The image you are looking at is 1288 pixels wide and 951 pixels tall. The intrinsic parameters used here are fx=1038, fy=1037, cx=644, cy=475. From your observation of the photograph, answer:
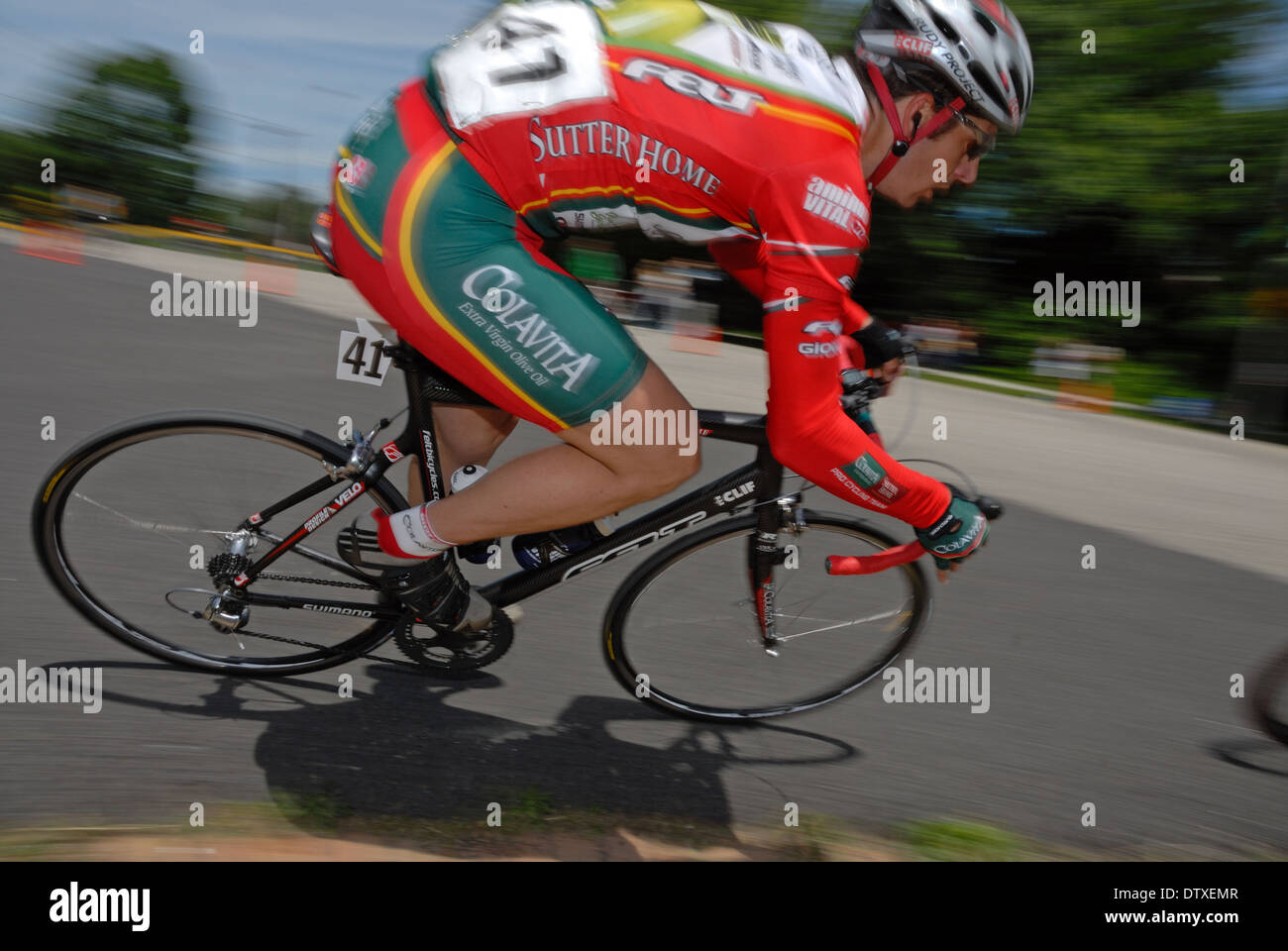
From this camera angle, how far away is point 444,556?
9.68ft

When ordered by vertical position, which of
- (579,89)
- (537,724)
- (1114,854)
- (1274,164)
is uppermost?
(1274,164)

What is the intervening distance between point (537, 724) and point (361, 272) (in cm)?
151

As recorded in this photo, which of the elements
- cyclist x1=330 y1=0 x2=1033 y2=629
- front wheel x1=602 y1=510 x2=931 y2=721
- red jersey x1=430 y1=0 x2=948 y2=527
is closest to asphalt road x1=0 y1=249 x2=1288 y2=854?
front wheel x1=602 y1=510 x2=931 y2=721

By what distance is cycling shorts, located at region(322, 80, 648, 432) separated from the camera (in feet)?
8.19

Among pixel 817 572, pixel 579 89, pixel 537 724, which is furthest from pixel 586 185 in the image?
pixel 537 724

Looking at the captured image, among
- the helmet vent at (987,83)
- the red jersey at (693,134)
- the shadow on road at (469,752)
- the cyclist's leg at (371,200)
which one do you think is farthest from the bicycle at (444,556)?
the helmet vent at (987,83)

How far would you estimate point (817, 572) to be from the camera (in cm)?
334

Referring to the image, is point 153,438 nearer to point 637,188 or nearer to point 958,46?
point 637,188

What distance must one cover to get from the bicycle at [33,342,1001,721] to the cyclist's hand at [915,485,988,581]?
0.09 metres

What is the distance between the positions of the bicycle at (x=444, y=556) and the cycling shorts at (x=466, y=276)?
0.29 m

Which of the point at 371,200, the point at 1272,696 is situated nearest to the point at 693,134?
the point at 371,200

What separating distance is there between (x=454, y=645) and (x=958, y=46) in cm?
211

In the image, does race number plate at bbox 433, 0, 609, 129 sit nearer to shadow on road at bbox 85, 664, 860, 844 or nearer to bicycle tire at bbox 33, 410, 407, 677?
bicycle tire at bbox 33, 410, 407, 677
